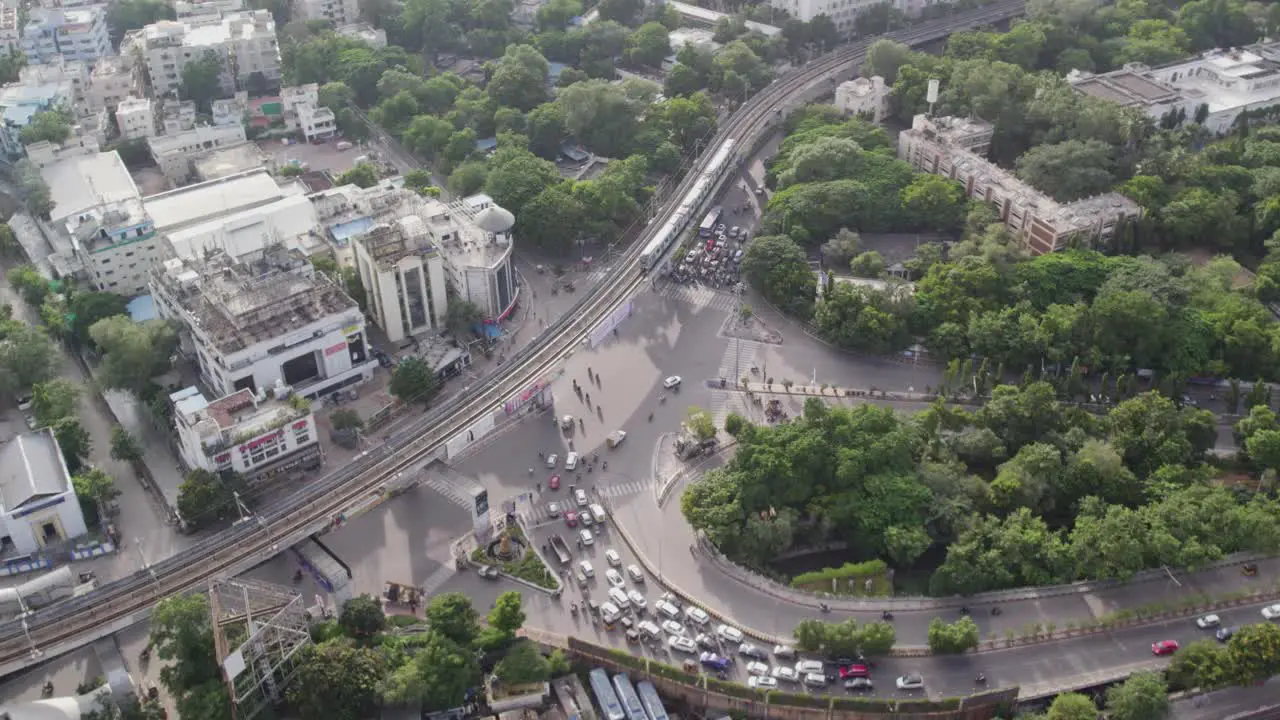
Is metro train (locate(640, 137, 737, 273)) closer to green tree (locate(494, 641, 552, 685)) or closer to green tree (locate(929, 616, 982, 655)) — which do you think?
green tree (locate(494, 641, 552, 685))

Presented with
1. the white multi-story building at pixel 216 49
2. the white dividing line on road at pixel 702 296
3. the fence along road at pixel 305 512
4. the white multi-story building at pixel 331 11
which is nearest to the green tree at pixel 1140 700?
the fence along road at pixel 305 512

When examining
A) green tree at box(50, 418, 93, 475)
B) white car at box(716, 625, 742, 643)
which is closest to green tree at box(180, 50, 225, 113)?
green tree at box(50, 418, 93, 475)

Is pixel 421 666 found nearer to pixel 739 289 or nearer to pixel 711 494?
pixel 711 494

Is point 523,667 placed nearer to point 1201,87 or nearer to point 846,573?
point 846,573

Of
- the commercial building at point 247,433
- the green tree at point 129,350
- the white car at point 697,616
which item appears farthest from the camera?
the green tree at point 129,350

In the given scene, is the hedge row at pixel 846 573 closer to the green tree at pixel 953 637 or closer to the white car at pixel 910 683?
the green tree at pixel 953 637

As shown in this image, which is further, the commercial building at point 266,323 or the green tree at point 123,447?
the commercial building at point 266,323
